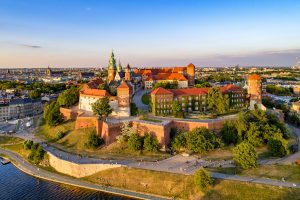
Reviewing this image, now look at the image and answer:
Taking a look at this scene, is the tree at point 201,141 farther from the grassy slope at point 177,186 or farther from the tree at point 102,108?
the tree at point 102,108

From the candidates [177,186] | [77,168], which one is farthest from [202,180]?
[77,168]

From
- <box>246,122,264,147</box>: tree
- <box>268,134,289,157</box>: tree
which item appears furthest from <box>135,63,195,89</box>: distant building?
<box>268,134,289,157</box>: tree

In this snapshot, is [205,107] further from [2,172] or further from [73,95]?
[2,172]

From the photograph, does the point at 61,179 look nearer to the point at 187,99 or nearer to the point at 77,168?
the point at 77,168

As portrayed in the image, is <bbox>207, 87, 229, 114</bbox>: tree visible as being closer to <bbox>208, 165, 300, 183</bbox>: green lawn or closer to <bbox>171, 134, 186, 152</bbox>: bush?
<bbox>171, 134, 186, 152</bbox>: bush

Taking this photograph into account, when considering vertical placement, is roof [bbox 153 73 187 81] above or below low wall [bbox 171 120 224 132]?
above

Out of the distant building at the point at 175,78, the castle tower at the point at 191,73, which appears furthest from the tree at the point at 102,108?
the castle tower at the point at 191,73
